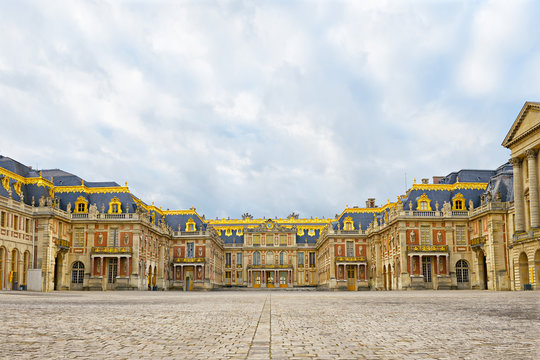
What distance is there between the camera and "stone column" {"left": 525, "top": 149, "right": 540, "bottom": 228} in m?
45.4

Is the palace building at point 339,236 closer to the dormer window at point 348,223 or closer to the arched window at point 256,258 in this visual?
the dormer window at point 348,223

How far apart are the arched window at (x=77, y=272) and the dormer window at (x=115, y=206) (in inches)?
277

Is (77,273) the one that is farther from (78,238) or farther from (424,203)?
(424,203)

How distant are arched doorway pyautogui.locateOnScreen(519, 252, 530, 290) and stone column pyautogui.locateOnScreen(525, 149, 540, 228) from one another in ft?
10.2

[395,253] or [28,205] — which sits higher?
[28,205]

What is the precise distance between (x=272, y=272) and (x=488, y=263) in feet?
184

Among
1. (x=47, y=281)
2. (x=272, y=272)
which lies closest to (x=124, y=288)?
(x=47, y=281)

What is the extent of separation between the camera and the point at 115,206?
2571 inches

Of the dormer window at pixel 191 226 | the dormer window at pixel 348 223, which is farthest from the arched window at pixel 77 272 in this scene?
the dormer window at pixel 348 223

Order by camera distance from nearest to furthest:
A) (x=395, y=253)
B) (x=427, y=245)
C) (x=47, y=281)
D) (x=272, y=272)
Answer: (x=47, y=281) → (x=427, y=245) → (x=395, y=253) → (x=272, y=272)

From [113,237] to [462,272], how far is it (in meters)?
39.7

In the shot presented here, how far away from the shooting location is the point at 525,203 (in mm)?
48188

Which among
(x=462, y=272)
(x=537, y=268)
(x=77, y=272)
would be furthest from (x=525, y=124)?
(x=77, y=272)

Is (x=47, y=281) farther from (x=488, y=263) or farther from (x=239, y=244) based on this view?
(x=239, y=244)
